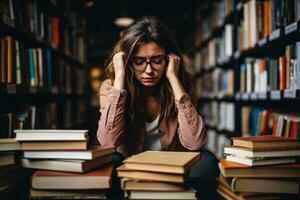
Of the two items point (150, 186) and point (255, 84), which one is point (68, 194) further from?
point (255, 84)

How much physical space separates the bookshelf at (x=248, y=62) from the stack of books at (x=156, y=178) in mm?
978

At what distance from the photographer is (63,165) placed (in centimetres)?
92

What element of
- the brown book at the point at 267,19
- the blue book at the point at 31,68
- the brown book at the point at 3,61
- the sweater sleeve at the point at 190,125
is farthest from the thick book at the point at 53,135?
the brown book at the point at 267,19

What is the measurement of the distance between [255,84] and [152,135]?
1019 mm

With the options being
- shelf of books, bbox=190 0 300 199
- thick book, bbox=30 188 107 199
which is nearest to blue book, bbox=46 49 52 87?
shelf of books, bbox=190 0 300 199

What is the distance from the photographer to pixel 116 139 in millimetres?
1532

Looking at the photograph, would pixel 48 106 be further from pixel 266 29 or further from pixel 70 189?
pixel 70 189

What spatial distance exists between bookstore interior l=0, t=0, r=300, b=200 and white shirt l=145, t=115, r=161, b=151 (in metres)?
0.08

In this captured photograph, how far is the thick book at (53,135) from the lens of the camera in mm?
922

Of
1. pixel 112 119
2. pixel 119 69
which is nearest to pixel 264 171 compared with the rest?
pixel 112 119

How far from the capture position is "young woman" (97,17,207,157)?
1.51 metres

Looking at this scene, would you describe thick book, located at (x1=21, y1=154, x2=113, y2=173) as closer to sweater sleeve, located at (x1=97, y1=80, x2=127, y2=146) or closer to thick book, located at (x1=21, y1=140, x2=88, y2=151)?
thick book, located at (x1=21, y1=140, x2=88, y2=151)

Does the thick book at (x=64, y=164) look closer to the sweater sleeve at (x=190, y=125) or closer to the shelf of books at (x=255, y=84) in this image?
the shelf of books at (x=255, y=84)

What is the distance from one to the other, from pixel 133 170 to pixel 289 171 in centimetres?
40
